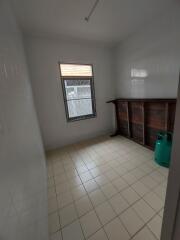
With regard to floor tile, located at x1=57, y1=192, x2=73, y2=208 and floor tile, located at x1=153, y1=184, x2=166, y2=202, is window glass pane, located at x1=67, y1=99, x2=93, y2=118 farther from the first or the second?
floor tile, located at x1=153, y1=184, x2=166, y2=202

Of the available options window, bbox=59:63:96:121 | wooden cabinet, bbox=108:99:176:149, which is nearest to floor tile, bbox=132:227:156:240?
wooden cabinet, bbox=108:99:176:149

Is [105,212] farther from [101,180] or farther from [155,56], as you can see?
[155,56]

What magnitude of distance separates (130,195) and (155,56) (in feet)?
8.23

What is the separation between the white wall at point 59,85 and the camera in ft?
8.43

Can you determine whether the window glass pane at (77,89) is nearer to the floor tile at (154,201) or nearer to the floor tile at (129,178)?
the floor tile at (129,178)

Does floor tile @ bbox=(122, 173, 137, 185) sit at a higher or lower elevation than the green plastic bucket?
lower

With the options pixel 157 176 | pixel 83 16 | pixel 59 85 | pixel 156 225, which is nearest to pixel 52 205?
pixel 156 225

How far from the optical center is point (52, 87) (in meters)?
2.78

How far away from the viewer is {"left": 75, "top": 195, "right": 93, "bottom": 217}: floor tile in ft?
4.59

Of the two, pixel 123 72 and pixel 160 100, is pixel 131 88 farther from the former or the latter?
pixel 160 100

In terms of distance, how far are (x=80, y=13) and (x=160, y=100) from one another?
2.08m

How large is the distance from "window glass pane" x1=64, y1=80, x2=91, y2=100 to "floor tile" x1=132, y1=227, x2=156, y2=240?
2.77 m

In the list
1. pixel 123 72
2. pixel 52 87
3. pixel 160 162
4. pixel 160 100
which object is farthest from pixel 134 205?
pixel 123 72

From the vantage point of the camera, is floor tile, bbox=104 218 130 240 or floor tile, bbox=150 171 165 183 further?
floor tile, bbox=150 171 165 183
